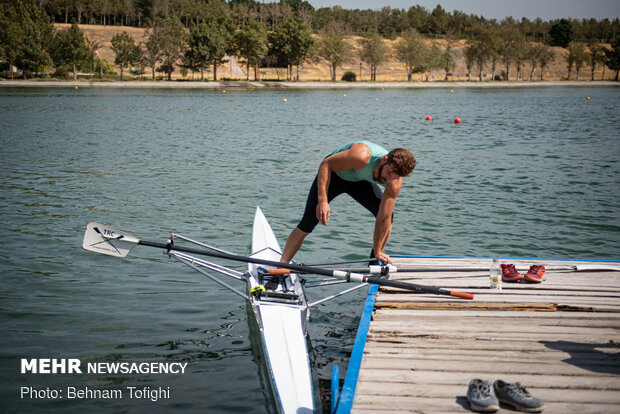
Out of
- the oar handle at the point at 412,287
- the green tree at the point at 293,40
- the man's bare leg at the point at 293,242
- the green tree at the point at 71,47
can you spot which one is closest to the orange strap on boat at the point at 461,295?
the oar handle at the point at 412,287

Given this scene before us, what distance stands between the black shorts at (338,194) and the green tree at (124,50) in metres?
98.8

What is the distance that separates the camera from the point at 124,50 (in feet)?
317

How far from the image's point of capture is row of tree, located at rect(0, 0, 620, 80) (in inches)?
3622

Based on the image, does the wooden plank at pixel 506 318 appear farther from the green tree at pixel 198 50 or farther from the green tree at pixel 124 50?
the green tree at pixel 198 50

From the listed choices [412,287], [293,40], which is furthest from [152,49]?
[412,287]

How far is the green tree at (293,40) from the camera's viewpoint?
11712cm

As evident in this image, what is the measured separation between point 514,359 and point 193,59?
110758mm

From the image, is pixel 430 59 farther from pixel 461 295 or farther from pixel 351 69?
pixel 461 295

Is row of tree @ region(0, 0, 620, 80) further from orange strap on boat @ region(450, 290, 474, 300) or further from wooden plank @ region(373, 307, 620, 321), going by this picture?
orange strap on boat @ region(450, 290, 474, 300)

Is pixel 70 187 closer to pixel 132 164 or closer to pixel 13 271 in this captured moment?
pixel 132 164

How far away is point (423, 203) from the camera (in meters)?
14.7

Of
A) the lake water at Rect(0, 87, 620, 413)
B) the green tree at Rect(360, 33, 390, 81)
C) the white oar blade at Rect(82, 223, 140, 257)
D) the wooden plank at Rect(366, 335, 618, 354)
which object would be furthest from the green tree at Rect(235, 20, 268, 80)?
the wooden plank at Rect(366, 335, 618, 354)

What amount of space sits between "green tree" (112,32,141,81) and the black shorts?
324ft

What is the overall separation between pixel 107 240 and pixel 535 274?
588 cm
